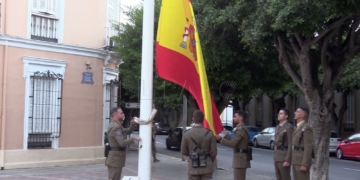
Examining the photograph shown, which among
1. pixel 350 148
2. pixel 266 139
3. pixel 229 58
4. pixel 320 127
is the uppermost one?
pixel 229 58

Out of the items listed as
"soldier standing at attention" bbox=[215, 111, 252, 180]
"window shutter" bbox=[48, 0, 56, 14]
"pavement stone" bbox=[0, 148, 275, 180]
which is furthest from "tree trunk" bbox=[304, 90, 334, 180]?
"window shutter" bbox=[48, 0, 56, 14]

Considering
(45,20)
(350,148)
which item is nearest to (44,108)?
(45,20)

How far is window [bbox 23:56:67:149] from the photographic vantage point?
14.6 meters

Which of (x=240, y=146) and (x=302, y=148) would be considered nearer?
(x=302, y=148)

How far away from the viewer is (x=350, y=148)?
24172 millimetres

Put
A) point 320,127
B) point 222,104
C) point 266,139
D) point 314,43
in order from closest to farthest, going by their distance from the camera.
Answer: point 320,127, point 314,43, point 222,104, point 266,139

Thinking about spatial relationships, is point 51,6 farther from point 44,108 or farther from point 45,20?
point 44,108

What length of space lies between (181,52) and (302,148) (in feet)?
10.9

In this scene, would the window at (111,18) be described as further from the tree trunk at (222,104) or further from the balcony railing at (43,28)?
the tree trunk at (222,104)

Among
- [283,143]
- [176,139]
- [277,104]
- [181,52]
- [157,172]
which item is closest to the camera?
[181,52]

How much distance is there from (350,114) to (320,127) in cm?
2487

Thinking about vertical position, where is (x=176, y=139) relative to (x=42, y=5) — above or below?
below

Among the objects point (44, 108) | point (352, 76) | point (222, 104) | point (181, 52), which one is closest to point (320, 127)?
point (181, 52)

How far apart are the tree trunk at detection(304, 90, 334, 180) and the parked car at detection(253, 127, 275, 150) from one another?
Result: 1954 cm
